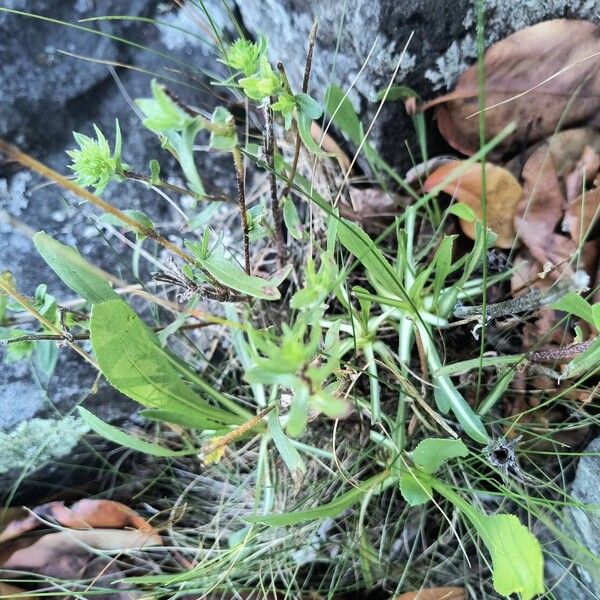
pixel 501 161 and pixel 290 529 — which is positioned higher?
pixel 501 161

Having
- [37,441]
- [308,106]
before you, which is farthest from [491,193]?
[37,441]

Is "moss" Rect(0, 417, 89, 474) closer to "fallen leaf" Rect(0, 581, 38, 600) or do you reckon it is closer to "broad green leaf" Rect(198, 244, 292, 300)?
"fallen leaf" Rect(0, 581, 38, 600)

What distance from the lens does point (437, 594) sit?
884 millimetres

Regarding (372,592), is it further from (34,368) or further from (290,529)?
(34,368)

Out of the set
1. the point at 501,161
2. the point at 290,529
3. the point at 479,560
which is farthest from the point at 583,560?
the point at 501,161

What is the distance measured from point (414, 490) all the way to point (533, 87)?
58 cm

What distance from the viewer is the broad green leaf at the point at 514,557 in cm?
70

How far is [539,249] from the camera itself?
916 millimetres

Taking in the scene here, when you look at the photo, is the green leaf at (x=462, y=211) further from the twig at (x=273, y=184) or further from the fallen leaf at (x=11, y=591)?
the fallen leaf at (x=11, y=591)

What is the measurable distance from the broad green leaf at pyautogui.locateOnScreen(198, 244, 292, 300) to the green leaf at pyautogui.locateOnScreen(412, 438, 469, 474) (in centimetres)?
25

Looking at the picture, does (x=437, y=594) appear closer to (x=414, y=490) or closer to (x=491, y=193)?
(x=414, y=490)

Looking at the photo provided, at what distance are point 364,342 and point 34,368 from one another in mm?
528

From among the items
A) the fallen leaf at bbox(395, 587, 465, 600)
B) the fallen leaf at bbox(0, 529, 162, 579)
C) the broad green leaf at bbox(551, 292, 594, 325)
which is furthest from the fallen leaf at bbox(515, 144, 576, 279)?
the fallen leaf at bbox(0, 529, 162, 579)

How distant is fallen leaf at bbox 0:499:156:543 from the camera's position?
1002mm
